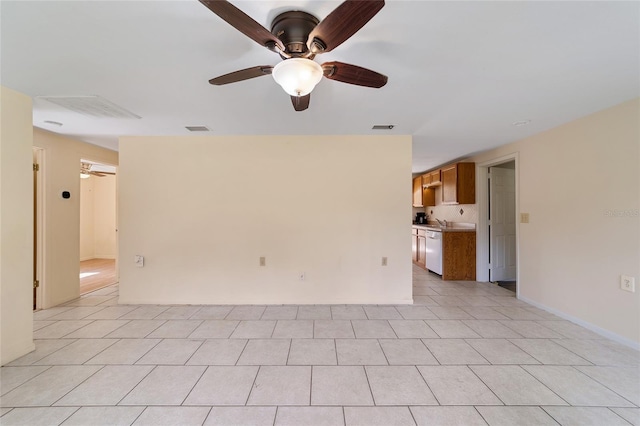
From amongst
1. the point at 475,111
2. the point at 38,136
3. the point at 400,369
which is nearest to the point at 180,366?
the point at 400,369

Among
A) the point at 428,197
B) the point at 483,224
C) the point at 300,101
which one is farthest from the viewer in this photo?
the point at 428,197

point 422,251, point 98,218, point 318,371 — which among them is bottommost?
point 318,371

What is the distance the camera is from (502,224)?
443 centimetres

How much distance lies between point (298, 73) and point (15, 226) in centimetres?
281

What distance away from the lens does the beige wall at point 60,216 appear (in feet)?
10.3

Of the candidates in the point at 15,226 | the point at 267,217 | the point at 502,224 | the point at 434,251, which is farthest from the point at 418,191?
the point at 15,226

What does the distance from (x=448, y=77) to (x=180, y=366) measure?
3150mm

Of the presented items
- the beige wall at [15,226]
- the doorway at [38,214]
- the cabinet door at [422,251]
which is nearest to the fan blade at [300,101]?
the beige wall at [15,226]

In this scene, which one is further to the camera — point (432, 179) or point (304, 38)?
point (432, 179)

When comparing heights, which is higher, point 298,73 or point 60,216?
point 298,73

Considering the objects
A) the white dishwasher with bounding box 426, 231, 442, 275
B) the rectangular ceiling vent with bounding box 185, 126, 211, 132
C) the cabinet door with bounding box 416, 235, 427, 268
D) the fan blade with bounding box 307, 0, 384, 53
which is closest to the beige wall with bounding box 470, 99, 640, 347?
the white dishwasher with bounding box 426, 231, 442, 275

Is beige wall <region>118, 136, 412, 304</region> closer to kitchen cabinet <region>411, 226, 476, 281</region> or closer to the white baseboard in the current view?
kitchen cabinet <region>411, 226, 476, 281</region>

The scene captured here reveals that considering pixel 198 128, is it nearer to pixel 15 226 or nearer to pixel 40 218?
pixel 15 226

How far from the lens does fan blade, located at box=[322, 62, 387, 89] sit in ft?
4.50
